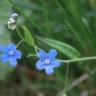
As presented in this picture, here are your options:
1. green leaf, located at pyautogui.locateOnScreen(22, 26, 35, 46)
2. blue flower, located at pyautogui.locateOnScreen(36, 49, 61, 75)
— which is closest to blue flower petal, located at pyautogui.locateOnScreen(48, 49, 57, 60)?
blue flower, located at pyautogui.locateOnScreen(36, 49, 61, 75)

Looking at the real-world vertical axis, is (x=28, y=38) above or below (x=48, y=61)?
above

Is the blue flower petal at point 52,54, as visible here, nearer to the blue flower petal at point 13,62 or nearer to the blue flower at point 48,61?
the blue flower at point 48,61

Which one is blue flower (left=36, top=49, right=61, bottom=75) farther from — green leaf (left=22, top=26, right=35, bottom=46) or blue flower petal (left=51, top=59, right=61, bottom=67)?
green leaf (left=22, top=26, right=35, bottom=46)

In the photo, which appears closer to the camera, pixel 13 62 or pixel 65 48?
pixel 13 62

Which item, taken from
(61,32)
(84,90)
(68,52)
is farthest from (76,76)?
(68,52)

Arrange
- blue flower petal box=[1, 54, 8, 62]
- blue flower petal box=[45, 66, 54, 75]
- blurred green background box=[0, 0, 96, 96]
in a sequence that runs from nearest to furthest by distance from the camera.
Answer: blue flower petal box=[45, 66, 54, 75]
blue flower petal box=[1, 54, 8, 62]
blurred green background box=[0, 0, 96, 96]

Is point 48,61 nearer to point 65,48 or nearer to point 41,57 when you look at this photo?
point 41,57

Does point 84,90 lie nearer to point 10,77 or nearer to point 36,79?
point 36,79

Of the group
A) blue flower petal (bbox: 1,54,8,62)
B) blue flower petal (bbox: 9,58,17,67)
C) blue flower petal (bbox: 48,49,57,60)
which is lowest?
blue flower petal (bbox: 48,49,57,60)

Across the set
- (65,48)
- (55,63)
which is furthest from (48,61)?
(65,48)
